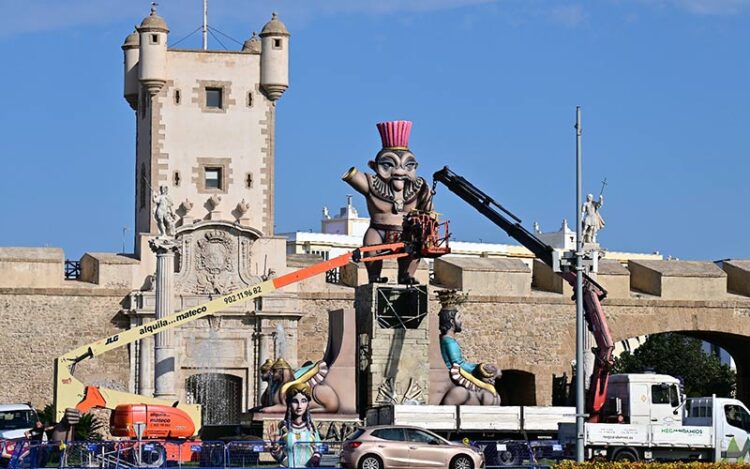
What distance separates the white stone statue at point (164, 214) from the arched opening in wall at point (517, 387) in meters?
12.1

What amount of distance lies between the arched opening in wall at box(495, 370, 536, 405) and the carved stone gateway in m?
9.02

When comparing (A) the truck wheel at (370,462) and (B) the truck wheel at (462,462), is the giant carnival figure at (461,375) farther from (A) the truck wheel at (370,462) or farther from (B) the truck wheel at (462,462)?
(A) the truck wheel at (370,462)

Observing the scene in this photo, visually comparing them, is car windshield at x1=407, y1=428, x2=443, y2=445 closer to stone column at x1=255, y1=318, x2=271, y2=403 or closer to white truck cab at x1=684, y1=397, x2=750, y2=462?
white truck cab at x1=684, y1=397, x2=750, y2=462

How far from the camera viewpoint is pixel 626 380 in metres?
41.0

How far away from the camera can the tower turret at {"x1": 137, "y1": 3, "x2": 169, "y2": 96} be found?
5591 cm

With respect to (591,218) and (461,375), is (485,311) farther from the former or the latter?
(461,375)

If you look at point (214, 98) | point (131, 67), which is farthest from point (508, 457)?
point (131, 67)

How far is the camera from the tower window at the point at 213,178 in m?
56.4

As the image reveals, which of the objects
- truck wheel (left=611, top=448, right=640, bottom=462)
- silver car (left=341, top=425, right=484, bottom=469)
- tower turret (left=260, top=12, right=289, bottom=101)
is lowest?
truck wheel (left=611, top=448, right=640, bottom=462)

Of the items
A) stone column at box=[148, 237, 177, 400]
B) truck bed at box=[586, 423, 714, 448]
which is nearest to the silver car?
truck bed at box=[586, 423, 714, 448]

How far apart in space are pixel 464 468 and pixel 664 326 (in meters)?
25.2

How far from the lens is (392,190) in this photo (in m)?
43.1

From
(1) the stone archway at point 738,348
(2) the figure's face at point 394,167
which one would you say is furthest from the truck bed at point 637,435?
(1) the stone archway at point 738,348

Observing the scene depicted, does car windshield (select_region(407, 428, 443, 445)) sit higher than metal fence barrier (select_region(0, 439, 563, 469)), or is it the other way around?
car windshield (select_region(407, 428, 443, 445))
